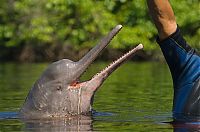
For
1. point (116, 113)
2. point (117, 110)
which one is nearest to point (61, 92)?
point (116, 113)

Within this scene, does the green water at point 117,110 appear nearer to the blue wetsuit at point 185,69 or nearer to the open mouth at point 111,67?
the blue wetsuit at point 185,69

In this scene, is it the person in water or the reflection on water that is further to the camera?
the person in water

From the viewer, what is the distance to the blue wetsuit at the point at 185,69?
10594 millimetres

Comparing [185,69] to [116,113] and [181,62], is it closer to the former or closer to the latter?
[181,62]

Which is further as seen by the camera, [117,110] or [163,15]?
[117,110]

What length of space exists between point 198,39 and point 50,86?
90.7 feet

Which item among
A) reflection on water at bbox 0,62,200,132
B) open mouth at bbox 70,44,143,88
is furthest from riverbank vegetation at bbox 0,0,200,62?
open mouth at bbox 70,44,143,88

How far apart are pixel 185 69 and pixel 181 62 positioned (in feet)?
0.33

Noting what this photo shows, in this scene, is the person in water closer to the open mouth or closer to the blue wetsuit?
the blue wetsuit

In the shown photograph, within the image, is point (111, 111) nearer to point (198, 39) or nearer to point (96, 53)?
point (96, 53)

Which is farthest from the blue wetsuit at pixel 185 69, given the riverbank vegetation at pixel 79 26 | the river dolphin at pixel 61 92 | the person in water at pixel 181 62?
the riverbank vegetation at pixel 79 26

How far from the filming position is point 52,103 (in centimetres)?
1103

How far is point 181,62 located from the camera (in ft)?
34.9

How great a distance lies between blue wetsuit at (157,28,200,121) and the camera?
1059cm
